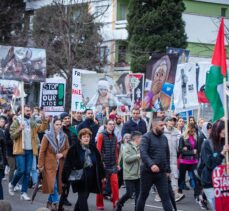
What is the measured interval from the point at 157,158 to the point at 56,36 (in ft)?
97.4

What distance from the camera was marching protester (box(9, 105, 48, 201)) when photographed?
612 inches

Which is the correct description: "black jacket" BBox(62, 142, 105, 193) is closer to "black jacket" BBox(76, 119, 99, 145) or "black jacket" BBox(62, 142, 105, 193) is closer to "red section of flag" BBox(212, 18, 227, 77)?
"red section of flag" BBox(212, 18, 227, 77)

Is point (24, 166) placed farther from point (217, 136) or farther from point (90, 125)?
point (217, 136)

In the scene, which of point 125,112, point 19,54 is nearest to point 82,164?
point 19,54

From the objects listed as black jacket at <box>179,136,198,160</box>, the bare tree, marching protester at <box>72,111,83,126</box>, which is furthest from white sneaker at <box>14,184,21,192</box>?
the bare tree

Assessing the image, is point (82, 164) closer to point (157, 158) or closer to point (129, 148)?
point (157, 158)

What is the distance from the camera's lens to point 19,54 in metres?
17.8

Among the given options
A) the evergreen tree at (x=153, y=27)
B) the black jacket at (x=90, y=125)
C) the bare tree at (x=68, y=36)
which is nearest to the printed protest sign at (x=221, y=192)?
the black jacket at (x=90, y=125)

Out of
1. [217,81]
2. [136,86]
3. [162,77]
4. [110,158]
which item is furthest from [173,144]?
[136,86]

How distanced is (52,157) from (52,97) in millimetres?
6324

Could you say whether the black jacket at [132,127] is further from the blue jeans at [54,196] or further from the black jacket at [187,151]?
A: the blue jeans at [54,196]

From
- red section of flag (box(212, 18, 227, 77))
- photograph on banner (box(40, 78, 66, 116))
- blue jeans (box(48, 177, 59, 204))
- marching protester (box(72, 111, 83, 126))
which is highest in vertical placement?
red section of flag (box(212, 18, 227, 77))

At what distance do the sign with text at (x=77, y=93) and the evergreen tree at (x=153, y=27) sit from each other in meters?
16.3

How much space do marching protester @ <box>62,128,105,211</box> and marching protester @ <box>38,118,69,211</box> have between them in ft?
6.08
